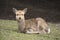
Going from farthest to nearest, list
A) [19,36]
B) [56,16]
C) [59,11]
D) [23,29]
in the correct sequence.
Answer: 1. [59,11]
2. [56,16]
3. [23,29]
4. [19,36]

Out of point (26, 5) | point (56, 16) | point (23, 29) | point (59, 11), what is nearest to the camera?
point (23, 29)

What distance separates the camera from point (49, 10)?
18344 millimetres

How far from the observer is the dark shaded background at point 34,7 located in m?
17.2

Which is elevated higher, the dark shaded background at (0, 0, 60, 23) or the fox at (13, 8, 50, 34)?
the fox at (13, 8, 50, 34)

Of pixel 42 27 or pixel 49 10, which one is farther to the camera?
pixel 49 10

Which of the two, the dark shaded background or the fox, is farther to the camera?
the dark shaded background

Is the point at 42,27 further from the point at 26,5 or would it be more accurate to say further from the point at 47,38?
the point at 26,5

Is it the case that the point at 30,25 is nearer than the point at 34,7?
Yes

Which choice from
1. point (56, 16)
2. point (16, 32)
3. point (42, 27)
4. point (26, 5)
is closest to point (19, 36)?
point (16, 32)

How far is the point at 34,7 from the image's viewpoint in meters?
19.3

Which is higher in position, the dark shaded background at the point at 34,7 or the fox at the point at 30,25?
the fox at the point at 30,25

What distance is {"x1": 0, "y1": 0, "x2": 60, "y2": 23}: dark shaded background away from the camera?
678 inches

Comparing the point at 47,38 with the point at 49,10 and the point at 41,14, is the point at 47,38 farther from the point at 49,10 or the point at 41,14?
the point at 49,10

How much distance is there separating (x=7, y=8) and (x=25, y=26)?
9.00 m
